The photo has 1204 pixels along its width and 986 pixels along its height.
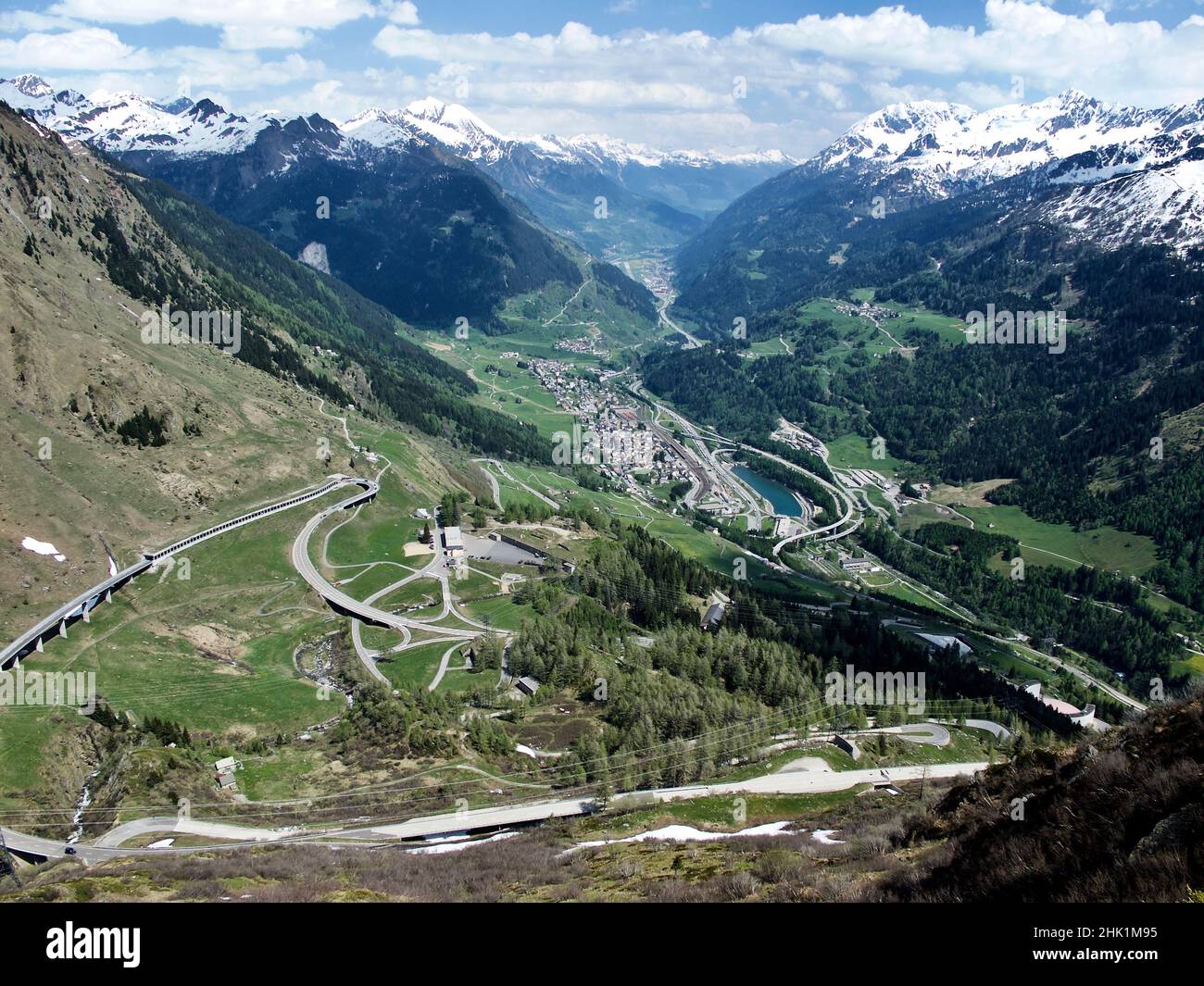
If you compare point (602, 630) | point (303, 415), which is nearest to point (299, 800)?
point (602, 630)

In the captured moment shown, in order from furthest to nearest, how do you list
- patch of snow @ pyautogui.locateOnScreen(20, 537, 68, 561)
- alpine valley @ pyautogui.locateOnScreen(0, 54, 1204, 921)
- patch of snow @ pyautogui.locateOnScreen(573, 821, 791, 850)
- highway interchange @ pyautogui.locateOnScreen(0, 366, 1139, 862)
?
patch of snow @ pyautogui.locateOnScreen(20, 537, 68, 561) < highway interchange @ pyautogui.locateOnScreen(0, 366, 1139, 862) < patch of snow @ pyautogui.locateOnScreen(573, 821, 791, 850) < alpine valley @ pyautogui.locateOnScreen(0, 54, 1204, 921)

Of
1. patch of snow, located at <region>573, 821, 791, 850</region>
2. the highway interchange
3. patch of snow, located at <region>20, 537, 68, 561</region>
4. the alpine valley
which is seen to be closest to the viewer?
the alpine valley

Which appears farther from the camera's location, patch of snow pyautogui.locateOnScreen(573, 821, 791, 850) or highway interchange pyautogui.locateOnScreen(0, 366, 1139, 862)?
highway interchange pyautogui.locateOnScreen(0, 366, 1139, 862)

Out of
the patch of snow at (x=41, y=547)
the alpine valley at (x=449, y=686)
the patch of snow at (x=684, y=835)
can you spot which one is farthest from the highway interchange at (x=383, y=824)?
the patch of snow at (x=684, y=835)

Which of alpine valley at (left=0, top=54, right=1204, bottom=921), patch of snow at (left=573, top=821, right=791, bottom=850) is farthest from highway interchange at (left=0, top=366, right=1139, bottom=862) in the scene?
patch of snow at (left=573, top=821, right=791, bottom=850)

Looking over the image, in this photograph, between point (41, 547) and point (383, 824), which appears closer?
point (383, 824)

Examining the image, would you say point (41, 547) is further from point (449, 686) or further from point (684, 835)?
point (684, 835)


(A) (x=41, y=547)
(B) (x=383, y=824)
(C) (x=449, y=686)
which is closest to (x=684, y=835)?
(B) (x=383, y=824)

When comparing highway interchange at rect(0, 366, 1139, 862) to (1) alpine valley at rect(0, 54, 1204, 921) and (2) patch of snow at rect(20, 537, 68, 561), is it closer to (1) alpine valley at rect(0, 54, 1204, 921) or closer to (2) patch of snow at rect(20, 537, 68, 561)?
(1) alpine valley at rect(0, 54, 1204, 921)

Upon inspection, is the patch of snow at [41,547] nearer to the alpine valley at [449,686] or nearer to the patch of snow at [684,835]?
the alpine valley at [449,686]
